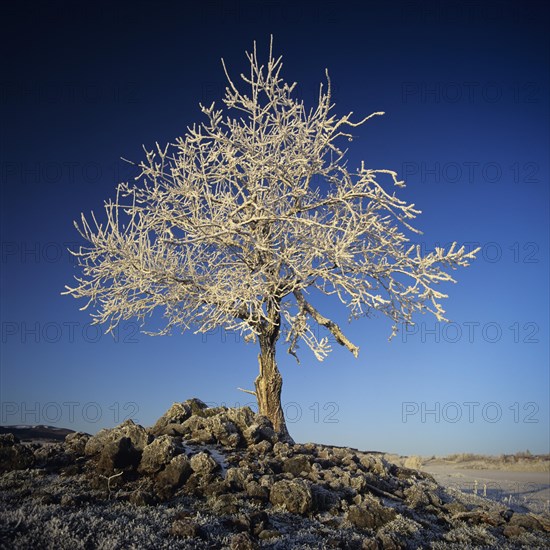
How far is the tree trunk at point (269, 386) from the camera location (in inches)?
565

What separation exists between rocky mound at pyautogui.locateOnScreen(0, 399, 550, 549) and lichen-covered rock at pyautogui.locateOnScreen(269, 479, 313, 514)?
0.06 ft

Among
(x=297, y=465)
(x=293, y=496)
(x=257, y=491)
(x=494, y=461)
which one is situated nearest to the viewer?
(x=293, y=496)

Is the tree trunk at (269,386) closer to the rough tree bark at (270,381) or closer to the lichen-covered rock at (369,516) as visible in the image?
the rough tree bark at (270,381)

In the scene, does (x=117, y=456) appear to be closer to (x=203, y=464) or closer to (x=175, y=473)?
(x=175, y=473)

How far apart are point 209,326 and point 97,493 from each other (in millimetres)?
6536

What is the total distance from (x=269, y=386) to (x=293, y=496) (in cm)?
580

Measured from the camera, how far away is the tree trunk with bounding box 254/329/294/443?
14.3 meters

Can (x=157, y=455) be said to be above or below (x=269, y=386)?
below

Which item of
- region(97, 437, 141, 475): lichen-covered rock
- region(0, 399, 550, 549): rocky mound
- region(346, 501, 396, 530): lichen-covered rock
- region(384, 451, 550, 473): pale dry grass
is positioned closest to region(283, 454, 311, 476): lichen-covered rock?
region(0, 399, 550, 549): rocky mound

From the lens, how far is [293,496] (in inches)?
340

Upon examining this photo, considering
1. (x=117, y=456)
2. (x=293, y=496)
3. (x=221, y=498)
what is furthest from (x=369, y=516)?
(x=117, y=456)

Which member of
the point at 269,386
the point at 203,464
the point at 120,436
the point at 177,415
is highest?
the point at 269,386

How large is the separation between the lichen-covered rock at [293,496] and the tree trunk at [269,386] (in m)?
5.37

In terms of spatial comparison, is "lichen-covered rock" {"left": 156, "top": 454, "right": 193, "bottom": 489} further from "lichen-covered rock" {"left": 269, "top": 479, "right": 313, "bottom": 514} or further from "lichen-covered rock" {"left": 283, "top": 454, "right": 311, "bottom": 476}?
"lichen-covered rock" {"left": 283, "top": 454, "right": 311, "bottom": 476}
